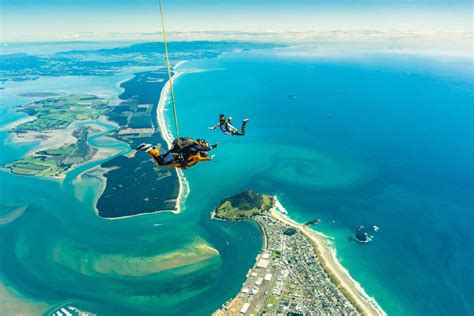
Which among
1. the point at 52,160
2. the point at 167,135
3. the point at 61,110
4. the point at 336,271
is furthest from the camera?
the point at 61,110

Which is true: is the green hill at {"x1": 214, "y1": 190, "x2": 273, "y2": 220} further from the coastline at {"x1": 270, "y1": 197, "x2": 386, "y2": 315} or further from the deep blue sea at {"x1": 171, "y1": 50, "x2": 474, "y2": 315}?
the deep blue sea at {"x1": 171, "y1": 50, "x2": 474, "y2": 315}

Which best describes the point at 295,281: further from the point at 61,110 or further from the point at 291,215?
the point at 61,110

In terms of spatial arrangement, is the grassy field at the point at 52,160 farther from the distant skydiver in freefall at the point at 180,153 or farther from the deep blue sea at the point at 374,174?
the distant skydiver in freefall at the point at 180,153

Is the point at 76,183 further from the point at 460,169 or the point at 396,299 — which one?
the point at 460,169

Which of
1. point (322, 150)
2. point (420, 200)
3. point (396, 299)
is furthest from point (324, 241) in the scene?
point (322, 150)

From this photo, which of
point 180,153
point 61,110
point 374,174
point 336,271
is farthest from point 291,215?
point 61,110
